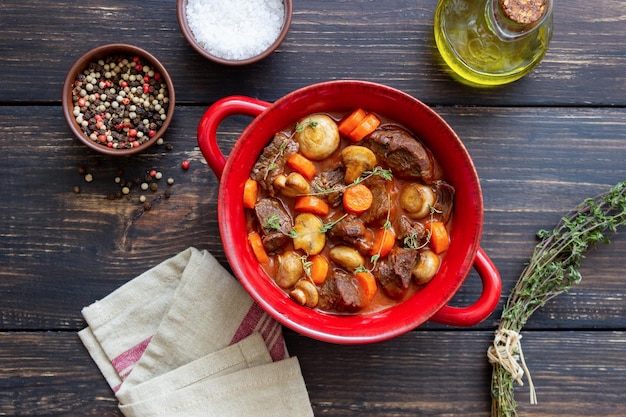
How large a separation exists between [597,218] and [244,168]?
1182 millimetres

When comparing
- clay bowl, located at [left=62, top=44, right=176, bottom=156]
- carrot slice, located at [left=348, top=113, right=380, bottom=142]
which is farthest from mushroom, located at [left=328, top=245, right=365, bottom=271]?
clay bowl, located at [left=62, top=44, right=176, bottom=156]

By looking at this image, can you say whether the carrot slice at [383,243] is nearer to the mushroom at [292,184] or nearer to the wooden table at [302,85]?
the mushroom at [292,184]

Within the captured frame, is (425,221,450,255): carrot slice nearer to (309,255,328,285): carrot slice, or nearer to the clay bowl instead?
(309,255,328,285): carrot slice

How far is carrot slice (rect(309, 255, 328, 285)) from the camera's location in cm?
194

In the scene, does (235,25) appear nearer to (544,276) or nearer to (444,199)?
(444,199)

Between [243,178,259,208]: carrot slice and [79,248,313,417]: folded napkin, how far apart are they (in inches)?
10.7

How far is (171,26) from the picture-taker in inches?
85.9

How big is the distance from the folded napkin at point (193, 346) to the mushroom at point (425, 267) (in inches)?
20.1

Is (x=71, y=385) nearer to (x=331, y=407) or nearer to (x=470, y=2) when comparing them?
(x=331, y=407)

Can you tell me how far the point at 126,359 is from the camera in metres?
2.13

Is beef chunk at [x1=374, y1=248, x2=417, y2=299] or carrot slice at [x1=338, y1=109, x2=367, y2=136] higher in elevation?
carrot slice at [x1=338, y1=109, x2=367, y2=136]

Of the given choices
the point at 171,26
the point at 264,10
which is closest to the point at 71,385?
the point at 171,26

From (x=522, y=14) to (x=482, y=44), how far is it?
0.61 feet

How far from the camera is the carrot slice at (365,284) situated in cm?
192
